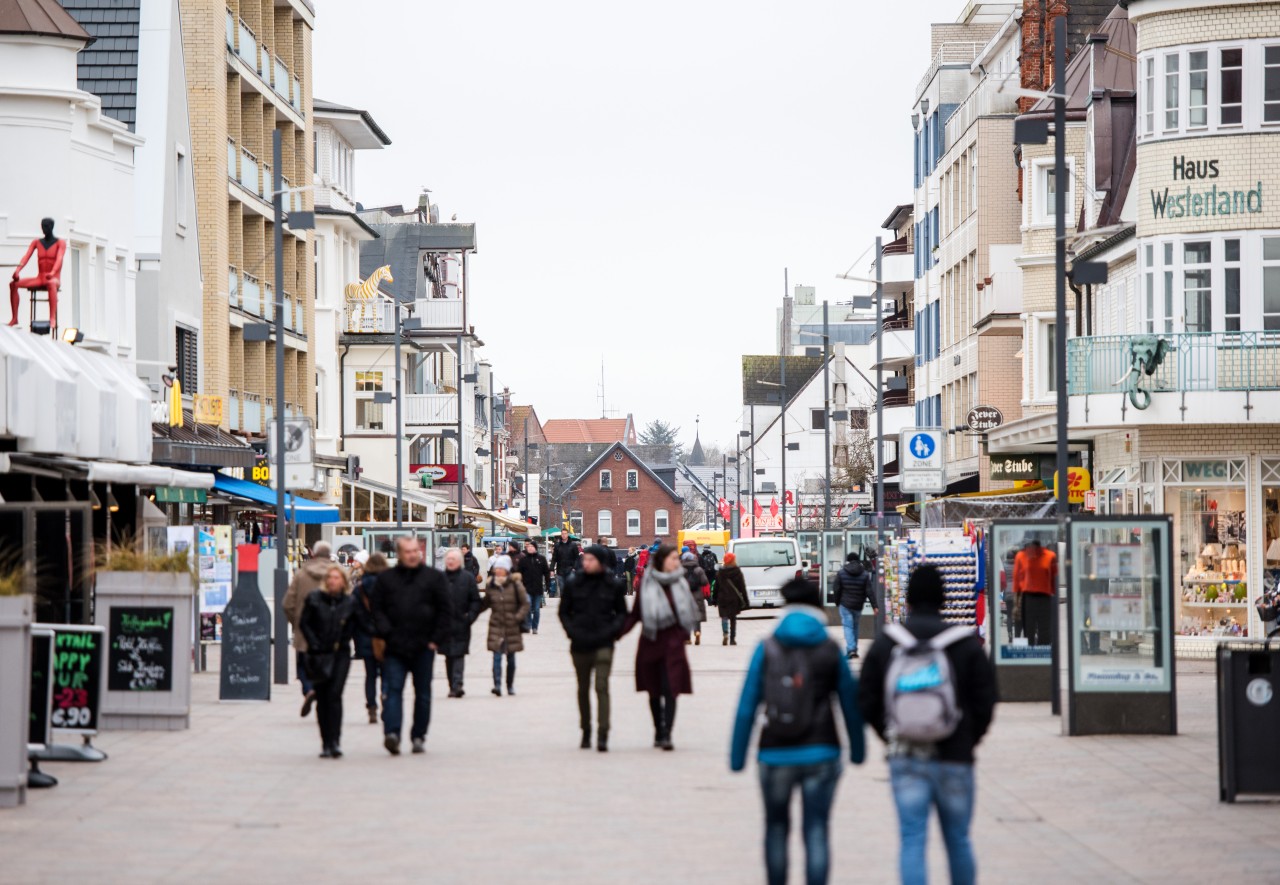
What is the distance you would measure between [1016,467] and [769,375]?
99566mm

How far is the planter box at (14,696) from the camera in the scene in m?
14.1

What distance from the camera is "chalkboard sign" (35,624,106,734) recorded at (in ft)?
55.7

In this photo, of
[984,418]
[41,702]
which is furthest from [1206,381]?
[41,702]

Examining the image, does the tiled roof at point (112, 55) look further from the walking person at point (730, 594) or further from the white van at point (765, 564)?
the white van at point (765, 564)

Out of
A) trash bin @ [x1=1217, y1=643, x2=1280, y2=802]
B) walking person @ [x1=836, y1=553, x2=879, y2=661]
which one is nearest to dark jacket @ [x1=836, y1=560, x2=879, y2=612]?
walking person @ [x1=836, y1=553, x2=879, y2=661]

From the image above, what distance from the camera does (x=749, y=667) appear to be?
9.18 m

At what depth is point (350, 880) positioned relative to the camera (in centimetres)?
1098

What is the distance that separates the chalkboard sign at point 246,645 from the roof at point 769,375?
11737 cm

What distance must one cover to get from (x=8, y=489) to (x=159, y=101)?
17.8m

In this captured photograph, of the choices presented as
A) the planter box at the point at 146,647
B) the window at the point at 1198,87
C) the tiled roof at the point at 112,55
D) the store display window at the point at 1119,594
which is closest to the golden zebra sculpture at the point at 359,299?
the tiled roof at the point at 112,55

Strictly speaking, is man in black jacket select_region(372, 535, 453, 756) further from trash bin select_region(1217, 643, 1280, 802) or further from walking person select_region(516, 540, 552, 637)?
walking person select_region(516, 540, 552, 637)

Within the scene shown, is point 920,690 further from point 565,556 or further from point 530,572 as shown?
point 565,556

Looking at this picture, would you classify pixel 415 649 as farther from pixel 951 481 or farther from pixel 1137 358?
pixel 951 481

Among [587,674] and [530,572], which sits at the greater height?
[530,572]
